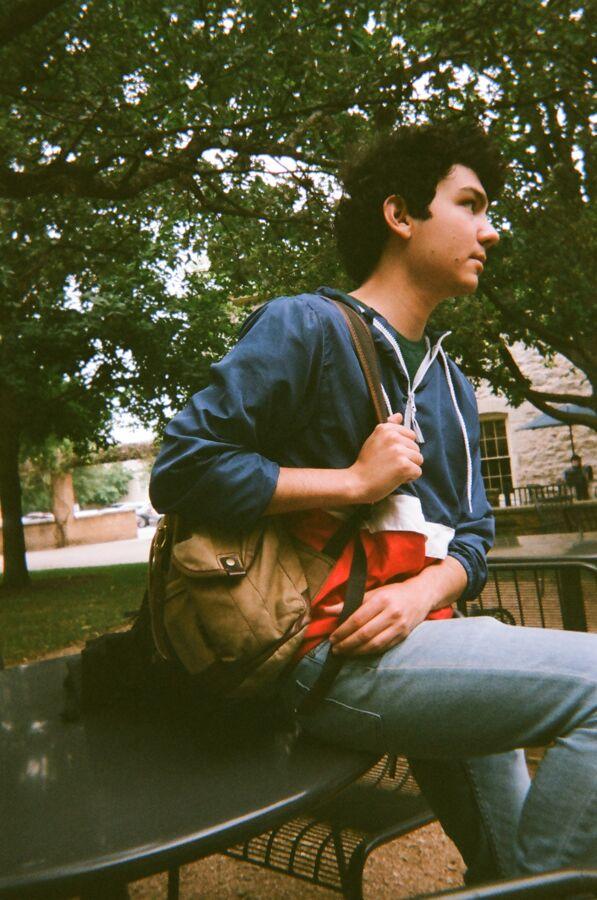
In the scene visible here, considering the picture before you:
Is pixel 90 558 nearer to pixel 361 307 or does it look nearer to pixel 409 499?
pixel 361 307

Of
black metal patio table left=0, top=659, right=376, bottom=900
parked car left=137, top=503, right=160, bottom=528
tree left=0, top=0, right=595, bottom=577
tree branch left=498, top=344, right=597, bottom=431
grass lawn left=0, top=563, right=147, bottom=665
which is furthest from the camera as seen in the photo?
parked car left=137, top=503, right=160, bottom=528

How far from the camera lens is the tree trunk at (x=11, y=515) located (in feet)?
47.3

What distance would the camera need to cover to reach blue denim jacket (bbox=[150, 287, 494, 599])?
1295mm

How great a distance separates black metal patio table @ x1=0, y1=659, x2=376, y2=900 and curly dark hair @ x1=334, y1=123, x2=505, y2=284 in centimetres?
113

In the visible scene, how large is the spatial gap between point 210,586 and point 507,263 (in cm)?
766

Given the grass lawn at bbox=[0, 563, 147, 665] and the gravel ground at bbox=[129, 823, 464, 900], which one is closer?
the gravel ground at bbox=[129, 823, 464, 900]

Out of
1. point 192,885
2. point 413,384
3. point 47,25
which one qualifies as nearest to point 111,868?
point 413,384

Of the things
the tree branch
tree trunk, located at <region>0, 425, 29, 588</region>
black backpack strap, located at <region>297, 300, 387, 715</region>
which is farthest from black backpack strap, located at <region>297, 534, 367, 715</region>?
tree trunk, located at <region>0, 425, 29, 588</region>

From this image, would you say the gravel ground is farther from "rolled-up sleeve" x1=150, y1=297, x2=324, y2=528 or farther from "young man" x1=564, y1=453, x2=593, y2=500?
"young man" x1=564, y1=453, x2=593, y2=500

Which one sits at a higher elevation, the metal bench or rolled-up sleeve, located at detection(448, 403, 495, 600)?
rolled-up sleeve, located at detection(448, 403, 495, 600)

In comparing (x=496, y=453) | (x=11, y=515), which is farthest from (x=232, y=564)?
(x=496, y=453)

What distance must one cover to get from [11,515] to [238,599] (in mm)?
14902

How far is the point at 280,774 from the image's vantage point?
1.26 m

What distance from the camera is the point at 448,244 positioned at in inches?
65.5
